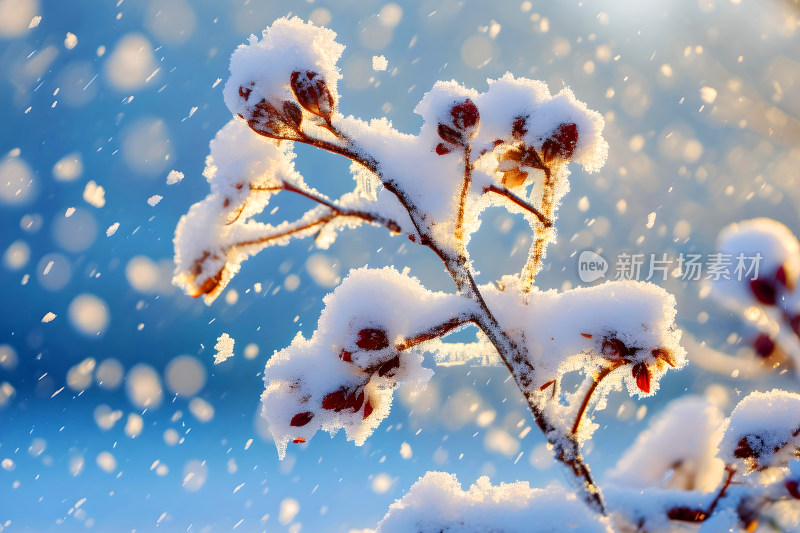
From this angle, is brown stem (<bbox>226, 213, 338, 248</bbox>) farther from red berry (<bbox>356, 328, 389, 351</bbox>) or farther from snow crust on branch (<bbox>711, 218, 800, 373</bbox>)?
snow crust on branch (<bbox>711, 218, 800, 373</bbox>)

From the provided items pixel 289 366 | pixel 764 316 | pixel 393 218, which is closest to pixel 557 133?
Result: pixel 393 218

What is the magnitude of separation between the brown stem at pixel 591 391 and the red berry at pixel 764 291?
1.08ft

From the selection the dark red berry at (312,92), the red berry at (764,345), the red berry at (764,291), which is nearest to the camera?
the dark red berry at (312,92)

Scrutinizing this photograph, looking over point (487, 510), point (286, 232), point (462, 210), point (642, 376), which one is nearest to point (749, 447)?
point (642, 376)

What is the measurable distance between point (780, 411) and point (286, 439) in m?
0.49

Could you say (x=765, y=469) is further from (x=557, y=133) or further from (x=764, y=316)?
(x=557, y=133)

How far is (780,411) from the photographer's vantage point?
0.45 meters

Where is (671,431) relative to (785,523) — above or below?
above

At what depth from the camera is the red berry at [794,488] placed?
16.0 inches

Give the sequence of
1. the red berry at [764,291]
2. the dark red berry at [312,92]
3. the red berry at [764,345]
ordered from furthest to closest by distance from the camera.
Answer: the red berry at [764,345]
the red berry at [764,291]
the dark red berry at [312,92]

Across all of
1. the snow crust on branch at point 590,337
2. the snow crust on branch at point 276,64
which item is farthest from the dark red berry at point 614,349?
the snow crust on branch at point 276,64

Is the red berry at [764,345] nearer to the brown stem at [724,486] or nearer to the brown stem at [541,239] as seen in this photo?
the brown stem at [724,486]

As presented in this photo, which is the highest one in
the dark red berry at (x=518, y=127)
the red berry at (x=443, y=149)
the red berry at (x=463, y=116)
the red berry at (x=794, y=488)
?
the dark red berry at (x=518, y=127)

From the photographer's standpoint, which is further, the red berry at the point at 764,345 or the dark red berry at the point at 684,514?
the red berry at the point at 764,345
